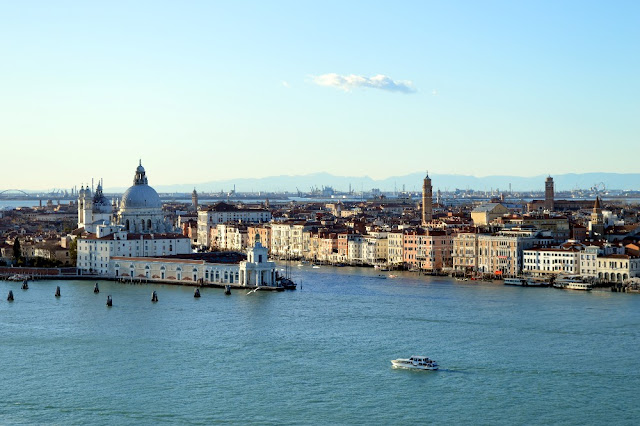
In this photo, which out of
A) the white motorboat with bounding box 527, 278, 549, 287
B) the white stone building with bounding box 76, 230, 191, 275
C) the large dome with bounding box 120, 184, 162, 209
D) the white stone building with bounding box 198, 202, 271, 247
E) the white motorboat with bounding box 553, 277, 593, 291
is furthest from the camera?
the white stone building with bounding box 198, 202, 271, 247

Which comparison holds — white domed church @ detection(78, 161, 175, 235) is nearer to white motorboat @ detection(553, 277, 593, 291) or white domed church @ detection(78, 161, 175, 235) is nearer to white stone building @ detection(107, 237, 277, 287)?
white stone building @ detection(107, 237, 277, 287)

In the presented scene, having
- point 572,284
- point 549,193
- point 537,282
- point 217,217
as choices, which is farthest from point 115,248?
point 549,193

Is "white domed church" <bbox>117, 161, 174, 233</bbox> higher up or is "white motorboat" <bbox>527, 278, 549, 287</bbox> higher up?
"white domed church" <bbox>117, 161, 174, 233</bbox>

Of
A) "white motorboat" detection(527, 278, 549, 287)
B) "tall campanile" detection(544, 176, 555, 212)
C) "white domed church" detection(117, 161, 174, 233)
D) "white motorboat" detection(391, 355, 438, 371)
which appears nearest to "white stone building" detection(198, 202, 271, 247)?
"white domed church" detection(117, 161, 174, 233)

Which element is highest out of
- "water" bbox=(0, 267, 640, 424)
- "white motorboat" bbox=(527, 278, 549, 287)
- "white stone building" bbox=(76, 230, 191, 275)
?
"white stone building" bbox=(76, 230, 191, 275)

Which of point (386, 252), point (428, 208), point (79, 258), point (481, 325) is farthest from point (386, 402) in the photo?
point (428, 208)

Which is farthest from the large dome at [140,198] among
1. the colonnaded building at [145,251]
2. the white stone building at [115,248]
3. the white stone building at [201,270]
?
the white stone building at [201,270]

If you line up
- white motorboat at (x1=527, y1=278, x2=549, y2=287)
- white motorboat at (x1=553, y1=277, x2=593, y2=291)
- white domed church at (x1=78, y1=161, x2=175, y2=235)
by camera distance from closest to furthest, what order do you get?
white motorboat at (x1=553, y1=277, x2=593, y2=291)
white motorboat at (x1=527, y1=278, x2=549, y2=287)
white domed church at (x1=78, y1=161, x2=175, y2=235)

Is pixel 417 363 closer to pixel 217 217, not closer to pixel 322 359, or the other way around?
pixel 322 359
